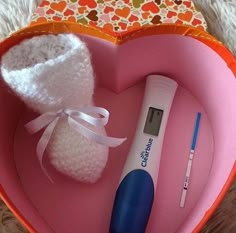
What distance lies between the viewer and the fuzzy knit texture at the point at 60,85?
0.56 meters

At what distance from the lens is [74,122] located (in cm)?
61

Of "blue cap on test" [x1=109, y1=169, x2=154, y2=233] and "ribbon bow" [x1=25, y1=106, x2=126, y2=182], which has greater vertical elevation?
"ribbon bow" [x1=25, y1=106, x2=126, y2=182]

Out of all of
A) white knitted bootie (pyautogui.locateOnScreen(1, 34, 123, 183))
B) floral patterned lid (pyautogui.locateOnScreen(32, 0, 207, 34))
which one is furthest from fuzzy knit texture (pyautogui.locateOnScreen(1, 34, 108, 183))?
floral patterned lid (pyautogui.locateOnScreen(32, 0, 207, 34))

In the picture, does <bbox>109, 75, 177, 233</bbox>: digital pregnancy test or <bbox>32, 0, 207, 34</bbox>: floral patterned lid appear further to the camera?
<bbox>32, 0, 207, 34</bbox>: floral patterned lid

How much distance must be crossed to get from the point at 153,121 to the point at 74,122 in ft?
0.36

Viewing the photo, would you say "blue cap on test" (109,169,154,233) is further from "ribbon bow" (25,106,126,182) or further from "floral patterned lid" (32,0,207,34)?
"floral patterned lid" (32,0,207,34)

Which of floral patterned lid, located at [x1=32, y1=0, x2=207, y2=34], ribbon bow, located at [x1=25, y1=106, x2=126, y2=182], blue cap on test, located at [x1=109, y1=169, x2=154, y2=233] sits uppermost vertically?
floral patterned lid, located at [x1=32, y1=0, x2=207, y2=34]

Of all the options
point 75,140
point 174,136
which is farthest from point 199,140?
point 75,140

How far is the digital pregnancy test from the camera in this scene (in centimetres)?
60

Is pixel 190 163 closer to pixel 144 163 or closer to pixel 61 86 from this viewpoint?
pixel 144 163

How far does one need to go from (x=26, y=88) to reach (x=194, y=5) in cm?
30

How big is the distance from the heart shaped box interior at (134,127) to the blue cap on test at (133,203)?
22mm

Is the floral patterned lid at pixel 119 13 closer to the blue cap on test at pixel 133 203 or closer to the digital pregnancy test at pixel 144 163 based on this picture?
the digital pregnancy test at pixel 144 163

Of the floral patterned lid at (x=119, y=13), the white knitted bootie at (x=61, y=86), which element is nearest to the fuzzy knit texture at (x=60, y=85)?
the white knitted bootie at (x=61, y=86)
